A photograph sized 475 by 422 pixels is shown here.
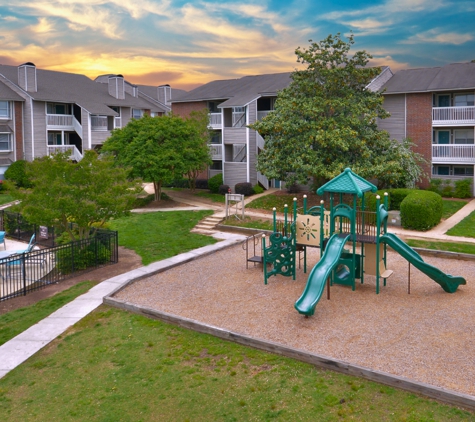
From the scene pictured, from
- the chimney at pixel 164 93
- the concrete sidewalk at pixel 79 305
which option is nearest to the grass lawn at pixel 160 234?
the concrete sidewalk at pixel 79 305

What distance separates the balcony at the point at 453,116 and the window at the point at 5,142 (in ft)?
121

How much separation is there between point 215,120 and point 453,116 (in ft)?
59.6

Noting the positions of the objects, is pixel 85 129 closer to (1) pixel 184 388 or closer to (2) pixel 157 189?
(2) pixel 157 189

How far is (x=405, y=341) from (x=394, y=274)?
21.1 ft

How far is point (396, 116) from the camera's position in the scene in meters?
36.6

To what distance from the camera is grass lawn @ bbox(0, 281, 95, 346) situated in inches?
551

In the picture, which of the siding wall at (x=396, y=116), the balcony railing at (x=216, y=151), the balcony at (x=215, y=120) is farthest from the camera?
the balcony at (x=215, y=120)

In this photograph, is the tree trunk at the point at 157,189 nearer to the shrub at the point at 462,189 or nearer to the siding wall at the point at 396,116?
the siding wall at the point at 396,116

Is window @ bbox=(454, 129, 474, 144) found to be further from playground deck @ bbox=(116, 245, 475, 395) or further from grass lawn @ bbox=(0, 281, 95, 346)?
grass lawn @ bbox=(0, 281, 95, 346)

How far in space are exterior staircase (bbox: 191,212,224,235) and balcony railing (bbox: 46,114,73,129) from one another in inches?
1043

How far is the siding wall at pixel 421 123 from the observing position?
35562 mm

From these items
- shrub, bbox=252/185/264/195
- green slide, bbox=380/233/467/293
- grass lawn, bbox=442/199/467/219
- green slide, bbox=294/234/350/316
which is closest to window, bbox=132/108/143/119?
shrub, bbox=252/185/264/195

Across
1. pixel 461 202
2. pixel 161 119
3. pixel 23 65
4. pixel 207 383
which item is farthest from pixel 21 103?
pixel 207 383

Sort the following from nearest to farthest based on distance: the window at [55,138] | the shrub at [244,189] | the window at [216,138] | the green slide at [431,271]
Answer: the green slide at [431,271] → the shrub at [244,189] → the window at [216,138] → the window at [55,138]
